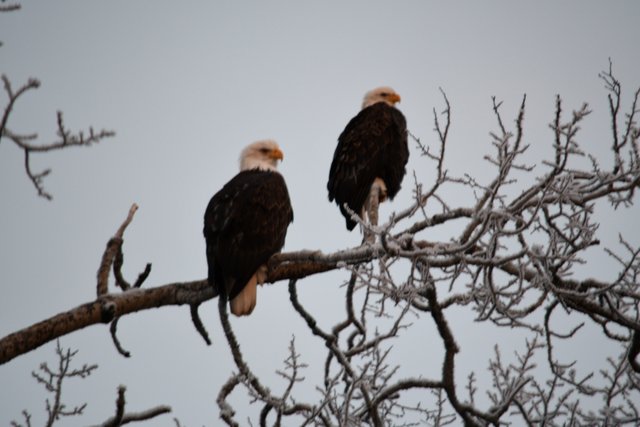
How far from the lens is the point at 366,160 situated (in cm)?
716

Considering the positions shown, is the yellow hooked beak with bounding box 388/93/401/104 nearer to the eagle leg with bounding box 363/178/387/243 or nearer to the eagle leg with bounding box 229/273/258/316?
the eagle leg with bounding box 363/178/387/243

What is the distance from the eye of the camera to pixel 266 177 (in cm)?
569

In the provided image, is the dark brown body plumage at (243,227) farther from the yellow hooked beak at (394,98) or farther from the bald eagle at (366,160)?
the yellow hooked beak at (394,98)

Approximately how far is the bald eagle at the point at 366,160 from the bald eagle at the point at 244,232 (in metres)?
1.53

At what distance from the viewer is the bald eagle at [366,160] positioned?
23.4 ft

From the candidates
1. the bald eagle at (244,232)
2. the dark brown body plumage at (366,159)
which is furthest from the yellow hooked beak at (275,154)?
the dark brown body plumage at (366,159)

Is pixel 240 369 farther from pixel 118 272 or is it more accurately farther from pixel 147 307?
pixel 118 272

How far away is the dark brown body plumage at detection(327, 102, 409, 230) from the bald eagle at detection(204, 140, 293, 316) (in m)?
1.53

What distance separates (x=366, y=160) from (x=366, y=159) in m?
0.01

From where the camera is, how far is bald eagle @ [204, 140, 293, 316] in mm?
4781

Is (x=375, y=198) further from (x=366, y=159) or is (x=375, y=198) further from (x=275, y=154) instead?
(x=275, y=154)

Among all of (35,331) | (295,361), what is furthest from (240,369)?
(35,331)

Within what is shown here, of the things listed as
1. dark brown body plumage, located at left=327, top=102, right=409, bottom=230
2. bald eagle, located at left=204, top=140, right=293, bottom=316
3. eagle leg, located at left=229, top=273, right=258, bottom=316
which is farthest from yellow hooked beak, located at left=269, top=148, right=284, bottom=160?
eagle leg, located at left=229, top=273, right=258, bottom=316

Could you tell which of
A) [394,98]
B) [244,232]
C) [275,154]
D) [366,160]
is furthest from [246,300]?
[394,98]
